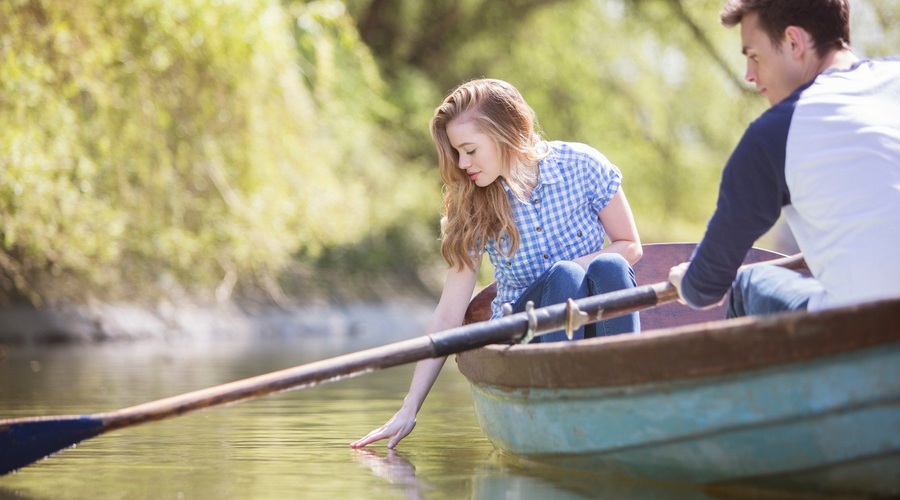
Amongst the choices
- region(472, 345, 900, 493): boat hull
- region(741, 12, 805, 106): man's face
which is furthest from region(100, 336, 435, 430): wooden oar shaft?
region(741, 12, 805, 106): man's face

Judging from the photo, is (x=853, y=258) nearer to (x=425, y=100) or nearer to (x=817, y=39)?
(x=817, y=39)

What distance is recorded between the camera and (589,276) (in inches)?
127

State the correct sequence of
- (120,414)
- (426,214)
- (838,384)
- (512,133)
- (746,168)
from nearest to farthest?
(838,384), (746,168), (120,414), (512,133), (426,214)

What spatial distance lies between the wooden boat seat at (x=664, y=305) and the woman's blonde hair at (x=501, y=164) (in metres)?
0.44

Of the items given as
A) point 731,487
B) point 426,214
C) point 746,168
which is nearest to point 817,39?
point 746,168

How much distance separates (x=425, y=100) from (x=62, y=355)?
6914 mm

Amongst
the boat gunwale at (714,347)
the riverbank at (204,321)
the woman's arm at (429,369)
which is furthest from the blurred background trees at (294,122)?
the boat gunwale at (714,347)

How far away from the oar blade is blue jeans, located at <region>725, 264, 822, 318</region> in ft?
5.09

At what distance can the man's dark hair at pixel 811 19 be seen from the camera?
8.00 ft

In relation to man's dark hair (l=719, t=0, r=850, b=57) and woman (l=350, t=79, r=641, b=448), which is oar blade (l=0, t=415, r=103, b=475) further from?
man's dark hair (l=719, t=0, r=850, b=57)

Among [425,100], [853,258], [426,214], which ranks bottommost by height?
[853,258]

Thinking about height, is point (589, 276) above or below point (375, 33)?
below

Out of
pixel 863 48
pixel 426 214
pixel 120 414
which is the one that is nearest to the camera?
pixel 120 414

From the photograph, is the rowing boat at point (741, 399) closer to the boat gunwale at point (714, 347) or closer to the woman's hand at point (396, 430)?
the boat gunwale at point (714, 347)
